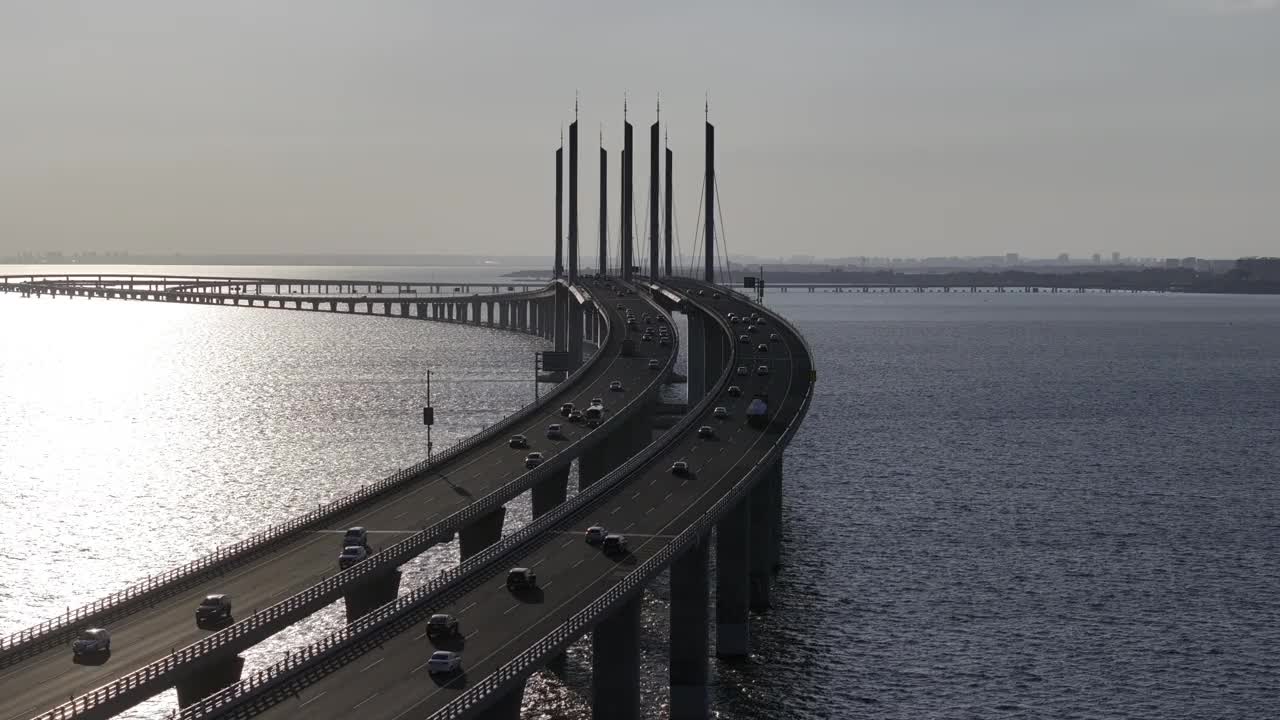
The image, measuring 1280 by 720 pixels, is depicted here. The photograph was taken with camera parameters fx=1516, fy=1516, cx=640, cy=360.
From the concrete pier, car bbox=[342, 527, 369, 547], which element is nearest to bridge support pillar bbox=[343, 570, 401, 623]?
car bbox=[342, 527, 369, 547]

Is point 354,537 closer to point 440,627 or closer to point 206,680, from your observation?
point 206,680

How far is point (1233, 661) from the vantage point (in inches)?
2867

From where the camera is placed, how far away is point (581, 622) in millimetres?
54438

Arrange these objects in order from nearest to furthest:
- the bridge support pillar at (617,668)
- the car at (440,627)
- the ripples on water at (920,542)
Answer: the car at (440,627)
the bridge support pillar at (617,668)
the ripples on water at (920,542)

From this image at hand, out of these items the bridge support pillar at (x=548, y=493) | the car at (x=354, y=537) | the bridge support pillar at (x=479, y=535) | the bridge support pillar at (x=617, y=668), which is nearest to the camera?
the bridge support pillar at (x=617, y=668)

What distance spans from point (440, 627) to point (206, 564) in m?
15.9

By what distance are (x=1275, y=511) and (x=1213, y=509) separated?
15.1 ft

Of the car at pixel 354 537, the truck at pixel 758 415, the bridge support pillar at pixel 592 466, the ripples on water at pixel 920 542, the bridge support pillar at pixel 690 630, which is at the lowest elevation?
the ripples on water at pixel 920 542

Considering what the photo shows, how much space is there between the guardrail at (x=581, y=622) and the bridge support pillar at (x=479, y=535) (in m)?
13.3

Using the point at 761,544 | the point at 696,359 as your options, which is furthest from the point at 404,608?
the point at 696,359

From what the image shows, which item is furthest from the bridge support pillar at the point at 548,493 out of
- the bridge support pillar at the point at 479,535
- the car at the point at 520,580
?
the car at the point at 520,580

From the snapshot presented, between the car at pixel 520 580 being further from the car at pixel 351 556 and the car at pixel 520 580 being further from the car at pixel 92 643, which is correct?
the car at pixel 92 643

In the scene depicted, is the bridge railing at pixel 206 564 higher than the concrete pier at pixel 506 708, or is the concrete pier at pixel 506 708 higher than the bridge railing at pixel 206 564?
the bridge railing at pixel 206 564

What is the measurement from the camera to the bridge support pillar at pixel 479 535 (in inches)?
3167
